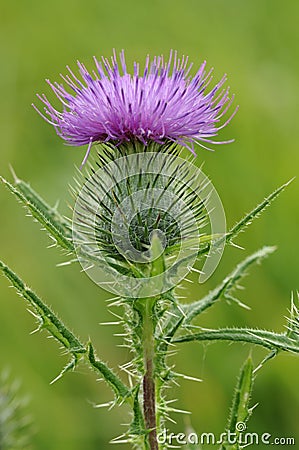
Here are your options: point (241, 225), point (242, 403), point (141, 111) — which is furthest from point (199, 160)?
point (242, 403)

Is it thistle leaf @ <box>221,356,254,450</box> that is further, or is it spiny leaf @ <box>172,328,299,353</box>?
thistle leaf @ <box>221,356,254,450</box>

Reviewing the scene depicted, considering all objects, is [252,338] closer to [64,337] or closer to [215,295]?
[215,295]

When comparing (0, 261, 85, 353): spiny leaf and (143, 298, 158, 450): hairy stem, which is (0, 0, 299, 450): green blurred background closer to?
(143, 298, 158, 450): hairy stem

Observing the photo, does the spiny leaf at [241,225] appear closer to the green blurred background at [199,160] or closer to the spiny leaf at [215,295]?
the spiny leaf at [215,295]

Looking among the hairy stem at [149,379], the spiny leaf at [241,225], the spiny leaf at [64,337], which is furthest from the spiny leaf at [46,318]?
the spiny leaf at [241,225]

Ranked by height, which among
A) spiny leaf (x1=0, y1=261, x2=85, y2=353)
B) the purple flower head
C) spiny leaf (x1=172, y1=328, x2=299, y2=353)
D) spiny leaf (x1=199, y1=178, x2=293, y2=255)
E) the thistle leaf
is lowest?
the thistle leaf

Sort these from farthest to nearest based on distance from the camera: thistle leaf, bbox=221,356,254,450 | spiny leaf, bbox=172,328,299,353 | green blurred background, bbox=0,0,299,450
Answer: green blurred background, bbox=0,0,299,450 → thistle leaf, bbox=221,356,254,450 → spiny leaf, bbox=172,328,299,353

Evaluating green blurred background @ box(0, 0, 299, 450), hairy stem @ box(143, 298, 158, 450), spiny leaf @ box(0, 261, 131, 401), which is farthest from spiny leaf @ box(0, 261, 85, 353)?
green blurred background @ box(0, 0, 299, 450)
